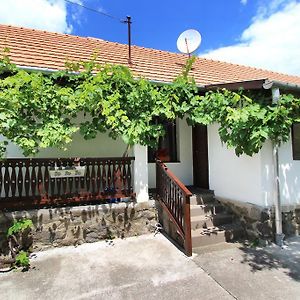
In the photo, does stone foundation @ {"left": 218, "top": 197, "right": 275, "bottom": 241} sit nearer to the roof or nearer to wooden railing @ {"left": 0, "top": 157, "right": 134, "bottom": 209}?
wooden railing @ {"left": 0, "top": 157, "right": 134, "bottom": 209}

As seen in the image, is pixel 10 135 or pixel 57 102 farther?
pixel 57 102

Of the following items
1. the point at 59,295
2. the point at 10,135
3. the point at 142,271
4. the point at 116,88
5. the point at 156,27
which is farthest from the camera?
the point at 156,27

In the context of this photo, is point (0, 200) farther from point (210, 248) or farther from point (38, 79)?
point (210, 248)

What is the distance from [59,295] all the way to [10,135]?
2.69 meters

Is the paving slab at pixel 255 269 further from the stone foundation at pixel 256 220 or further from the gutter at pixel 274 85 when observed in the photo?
the gutter at pixel 274 85

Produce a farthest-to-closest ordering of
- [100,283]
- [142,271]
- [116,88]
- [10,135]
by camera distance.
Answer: [116,88] < [10,135] < [142,271] < [100,283]

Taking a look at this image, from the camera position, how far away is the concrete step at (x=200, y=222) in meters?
5.36

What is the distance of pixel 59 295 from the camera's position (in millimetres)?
3416

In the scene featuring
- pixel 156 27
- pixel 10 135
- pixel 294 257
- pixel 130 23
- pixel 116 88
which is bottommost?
pixel 294 257

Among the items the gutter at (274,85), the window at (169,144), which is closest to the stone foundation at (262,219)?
the window at (169,144)

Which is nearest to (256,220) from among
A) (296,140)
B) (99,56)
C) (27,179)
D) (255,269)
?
(255,269)

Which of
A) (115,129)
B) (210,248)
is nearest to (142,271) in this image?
(210,248)

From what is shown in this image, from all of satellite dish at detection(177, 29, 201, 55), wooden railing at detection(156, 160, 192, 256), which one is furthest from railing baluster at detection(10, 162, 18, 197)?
satellite dish at detection(177, 29, 201, 55)

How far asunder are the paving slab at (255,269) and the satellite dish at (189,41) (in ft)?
22.9
